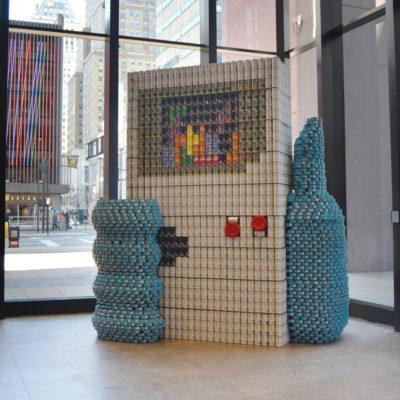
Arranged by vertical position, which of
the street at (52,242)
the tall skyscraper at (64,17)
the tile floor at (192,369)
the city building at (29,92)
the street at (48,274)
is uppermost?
the tall skyscraper at (64,17)

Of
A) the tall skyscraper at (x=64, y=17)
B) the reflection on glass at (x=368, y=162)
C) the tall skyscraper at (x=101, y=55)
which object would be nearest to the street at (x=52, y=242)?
the tall skyscraper at (x=101, y=55)

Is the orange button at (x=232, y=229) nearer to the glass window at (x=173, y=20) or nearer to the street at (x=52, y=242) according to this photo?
the glass window at (x=173, y=20)

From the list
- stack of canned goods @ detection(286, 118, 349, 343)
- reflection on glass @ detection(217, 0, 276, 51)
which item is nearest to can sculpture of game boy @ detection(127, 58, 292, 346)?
stack of canned goods @ detection(286, 118, 349, 343)

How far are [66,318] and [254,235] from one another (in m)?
2.54

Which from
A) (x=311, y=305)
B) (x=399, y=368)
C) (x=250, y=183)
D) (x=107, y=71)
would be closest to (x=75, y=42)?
(x=107, y=71)

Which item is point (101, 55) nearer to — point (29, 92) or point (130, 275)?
point (29, 92)

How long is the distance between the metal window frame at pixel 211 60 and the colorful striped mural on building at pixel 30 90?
0.51 ft

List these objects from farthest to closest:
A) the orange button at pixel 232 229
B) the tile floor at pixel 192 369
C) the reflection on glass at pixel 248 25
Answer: the reflection on glass at pixel 248 25
the orange button at pixel 232 229
the tile floor at pixel 192 369

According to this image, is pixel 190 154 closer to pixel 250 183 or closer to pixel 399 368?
pixel 250 183

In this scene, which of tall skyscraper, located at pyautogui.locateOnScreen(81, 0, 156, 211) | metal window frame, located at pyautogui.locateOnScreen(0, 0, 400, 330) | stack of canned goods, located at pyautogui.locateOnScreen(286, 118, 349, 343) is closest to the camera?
stack of canned goods, located at pyautogui.locateOnScreen(286, 118, 349, 343)

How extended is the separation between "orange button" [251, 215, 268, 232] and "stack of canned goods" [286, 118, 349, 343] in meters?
0.28

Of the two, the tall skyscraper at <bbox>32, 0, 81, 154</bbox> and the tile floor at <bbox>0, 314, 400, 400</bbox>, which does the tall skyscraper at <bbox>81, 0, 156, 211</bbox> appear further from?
the tile floor at <bbox>0, 314, 400, 400</bbox>

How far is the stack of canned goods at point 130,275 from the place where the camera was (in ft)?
15.3

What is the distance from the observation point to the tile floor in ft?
10.7
